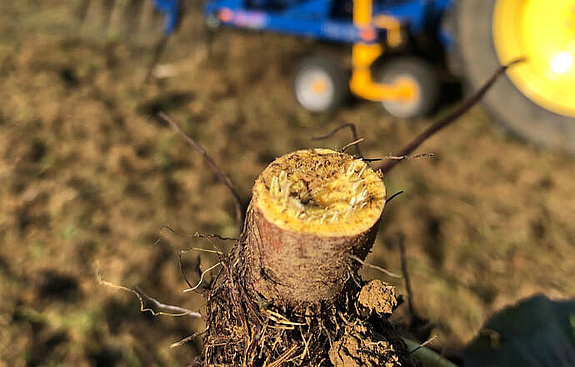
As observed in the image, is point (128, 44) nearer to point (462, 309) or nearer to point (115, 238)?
point (115, 238)

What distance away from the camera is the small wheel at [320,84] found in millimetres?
3465

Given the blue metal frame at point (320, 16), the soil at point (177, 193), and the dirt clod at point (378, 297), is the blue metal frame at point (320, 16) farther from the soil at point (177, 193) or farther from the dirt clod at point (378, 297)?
the dirt clod at point (378, 297)

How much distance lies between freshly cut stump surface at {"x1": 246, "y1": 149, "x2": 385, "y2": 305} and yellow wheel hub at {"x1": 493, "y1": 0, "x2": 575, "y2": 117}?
2704 mm

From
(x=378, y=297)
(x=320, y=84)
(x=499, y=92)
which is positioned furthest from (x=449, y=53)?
(x=378, y=297)

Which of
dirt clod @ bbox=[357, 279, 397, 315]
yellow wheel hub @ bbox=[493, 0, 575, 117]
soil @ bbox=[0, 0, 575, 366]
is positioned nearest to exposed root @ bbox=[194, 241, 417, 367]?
dirt clod @ bbox=[357, 279, 397, 315]

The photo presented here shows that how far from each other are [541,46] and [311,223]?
302 cm

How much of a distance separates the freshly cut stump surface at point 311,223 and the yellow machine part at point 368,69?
2.51m

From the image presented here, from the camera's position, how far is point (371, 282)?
0.94 meters

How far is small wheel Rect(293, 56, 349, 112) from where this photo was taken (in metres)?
3.46

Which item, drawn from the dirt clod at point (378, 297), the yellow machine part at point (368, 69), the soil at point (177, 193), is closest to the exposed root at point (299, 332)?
the dirt clod at point (378, 297)

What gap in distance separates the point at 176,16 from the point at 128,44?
476 mm

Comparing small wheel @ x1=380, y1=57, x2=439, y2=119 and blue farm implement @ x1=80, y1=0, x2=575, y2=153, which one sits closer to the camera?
blue farm implement @ x1=80, y1=0, x2=575, y2=153

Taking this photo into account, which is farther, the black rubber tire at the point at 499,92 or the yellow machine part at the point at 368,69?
the yellow machine part at the point at 368,69

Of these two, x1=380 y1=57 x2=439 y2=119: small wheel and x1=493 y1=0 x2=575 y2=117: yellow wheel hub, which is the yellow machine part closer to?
x1=380 y1=57 x2=439 y2=119: small wheel
